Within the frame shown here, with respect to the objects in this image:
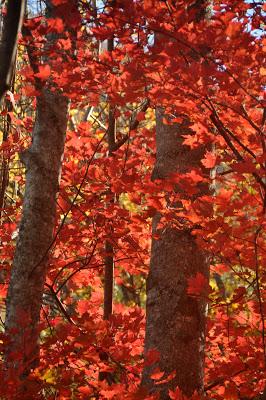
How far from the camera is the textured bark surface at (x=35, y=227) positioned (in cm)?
273

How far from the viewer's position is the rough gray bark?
1232mm

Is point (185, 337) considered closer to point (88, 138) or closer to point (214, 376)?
point (214, 376)

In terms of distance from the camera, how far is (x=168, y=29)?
7.79 feet

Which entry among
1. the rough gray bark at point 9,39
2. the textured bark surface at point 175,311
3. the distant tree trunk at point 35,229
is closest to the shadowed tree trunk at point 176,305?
the textured bark surface at point 175,311

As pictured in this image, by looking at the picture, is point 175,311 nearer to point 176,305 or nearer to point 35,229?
point 176,305

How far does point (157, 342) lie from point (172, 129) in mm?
1511

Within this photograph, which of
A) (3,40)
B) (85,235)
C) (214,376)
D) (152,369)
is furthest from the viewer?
(85,235)

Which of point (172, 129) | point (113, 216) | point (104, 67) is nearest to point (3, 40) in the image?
point (104, 67)

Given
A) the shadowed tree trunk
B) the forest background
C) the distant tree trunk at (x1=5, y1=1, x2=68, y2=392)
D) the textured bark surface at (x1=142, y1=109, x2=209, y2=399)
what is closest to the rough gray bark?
the forest background

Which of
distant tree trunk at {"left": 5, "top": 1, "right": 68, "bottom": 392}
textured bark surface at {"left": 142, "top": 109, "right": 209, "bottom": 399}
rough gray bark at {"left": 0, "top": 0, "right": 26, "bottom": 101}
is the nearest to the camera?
rough gray bark at {"left": 0, "top": 0, "right": 26, "bottom": 101}

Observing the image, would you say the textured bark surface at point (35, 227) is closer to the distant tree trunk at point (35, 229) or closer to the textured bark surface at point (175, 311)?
the distant tree trunk at point (35, 229)

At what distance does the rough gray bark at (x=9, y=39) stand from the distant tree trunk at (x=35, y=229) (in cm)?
170

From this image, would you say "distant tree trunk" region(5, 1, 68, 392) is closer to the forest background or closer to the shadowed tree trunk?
the forest background

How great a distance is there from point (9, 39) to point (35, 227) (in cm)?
184
